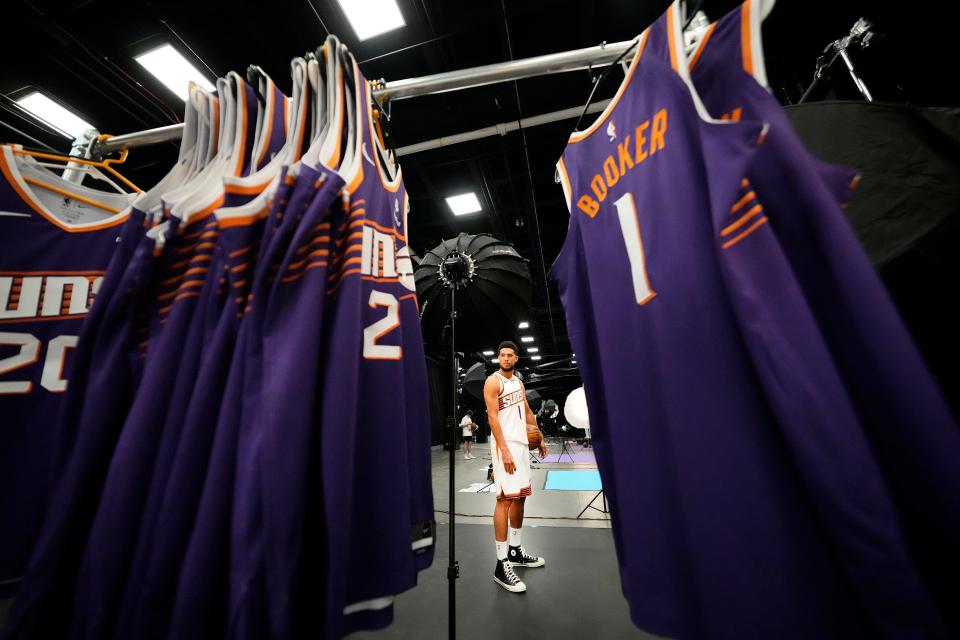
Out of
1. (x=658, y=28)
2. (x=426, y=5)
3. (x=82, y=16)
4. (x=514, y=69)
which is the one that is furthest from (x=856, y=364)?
(x=82, y=16)

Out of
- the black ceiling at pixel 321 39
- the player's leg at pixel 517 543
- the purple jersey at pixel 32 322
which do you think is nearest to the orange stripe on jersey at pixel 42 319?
the purple jersey at pixel 32 322

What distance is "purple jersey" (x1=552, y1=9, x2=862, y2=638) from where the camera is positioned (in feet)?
1.45

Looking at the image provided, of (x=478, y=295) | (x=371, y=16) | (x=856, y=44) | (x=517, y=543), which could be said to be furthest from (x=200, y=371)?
(x=371, y=16)

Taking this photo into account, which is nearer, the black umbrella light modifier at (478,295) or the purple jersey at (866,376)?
the purple jersey at (866,376)

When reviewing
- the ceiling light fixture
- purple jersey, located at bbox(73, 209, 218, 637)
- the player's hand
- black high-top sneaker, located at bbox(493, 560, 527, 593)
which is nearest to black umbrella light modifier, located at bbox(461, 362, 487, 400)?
the ceiling light fixture

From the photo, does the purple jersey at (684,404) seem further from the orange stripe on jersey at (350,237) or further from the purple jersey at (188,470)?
the purple jersey at (188,470)

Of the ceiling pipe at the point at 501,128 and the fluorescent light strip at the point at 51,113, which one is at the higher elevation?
the fluorescent light strip at the point at 51,113

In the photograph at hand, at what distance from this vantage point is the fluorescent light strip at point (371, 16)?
271 centimetres

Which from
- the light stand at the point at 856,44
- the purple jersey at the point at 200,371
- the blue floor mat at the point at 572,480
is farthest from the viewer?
the blue floor mat at the point at 572,480

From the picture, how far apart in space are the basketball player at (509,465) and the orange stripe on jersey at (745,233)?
2391 millimetres

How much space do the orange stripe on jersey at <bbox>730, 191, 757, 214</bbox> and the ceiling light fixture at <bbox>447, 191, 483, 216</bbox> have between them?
18.2 feet

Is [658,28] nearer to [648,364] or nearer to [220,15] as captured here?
[648,364]

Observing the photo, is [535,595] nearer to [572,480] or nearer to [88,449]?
[88,449]

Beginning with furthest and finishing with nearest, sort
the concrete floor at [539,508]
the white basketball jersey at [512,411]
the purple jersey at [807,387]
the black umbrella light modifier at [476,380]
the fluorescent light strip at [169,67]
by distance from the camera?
1. the black umbrella light modifier at [476,380]
2. the concrete floor at [539,508]
3. the fluorescent light strip at [169,67]
4. the white basketball jersey at [512,411]
5. the purple jersey at [807,387]
